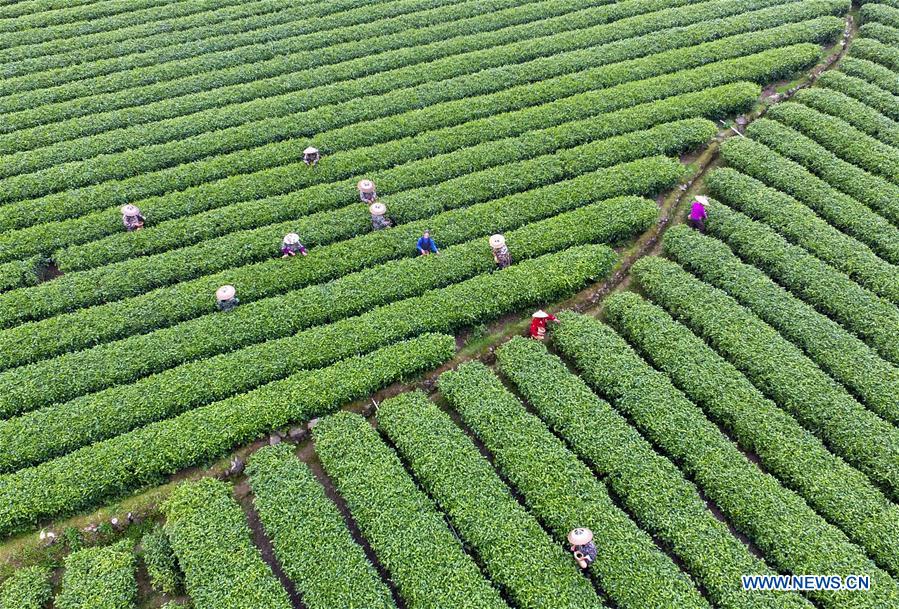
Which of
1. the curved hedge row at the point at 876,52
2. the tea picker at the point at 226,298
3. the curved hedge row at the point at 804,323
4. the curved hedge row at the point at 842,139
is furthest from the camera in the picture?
the curved hedge row at the point at 876,52

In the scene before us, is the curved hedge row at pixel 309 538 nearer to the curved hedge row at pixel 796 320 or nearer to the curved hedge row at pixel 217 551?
the curved hedge row at pixel 217 551

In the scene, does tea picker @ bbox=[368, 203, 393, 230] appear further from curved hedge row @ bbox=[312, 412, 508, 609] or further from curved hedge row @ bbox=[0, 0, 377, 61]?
curved hedge row @ bbox=[0, 0, 377, 61]

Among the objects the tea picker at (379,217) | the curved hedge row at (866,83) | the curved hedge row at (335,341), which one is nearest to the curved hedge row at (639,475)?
the curved hedge row at (335,341)

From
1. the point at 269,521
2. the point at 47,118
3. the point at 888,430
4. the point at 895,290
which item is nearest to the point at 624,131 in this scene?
the point at 895,290

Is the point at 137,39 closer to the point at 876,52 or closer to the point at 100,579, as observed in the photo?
the point at 100,579

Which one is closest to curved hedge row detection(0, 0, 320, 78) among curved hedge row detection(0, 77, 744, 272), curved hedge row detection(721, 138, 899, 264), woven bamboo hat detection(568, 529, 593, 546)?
curved hedge row detection(0, 77, 744, 272)

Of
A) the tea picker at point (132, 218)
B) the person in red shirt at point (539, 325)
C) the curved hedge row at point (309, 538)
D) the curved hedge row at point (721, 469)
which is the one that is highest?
the tea picker at point (132, 218)

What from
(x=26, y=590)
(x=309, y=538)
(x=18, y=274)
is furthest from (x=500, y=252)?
(x=18, y=274)
